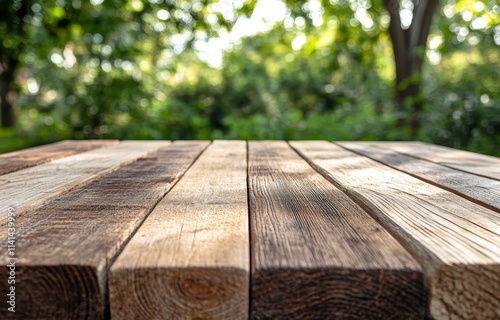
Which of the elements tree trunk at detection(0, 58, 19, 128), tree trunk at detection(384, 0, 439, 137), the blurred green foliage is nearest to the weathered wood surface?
the blurred green foliage

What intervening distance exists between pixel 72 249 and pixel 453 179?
3.45 feet

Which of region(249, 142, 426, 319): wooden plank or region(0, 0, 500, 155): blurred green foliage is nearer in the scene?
region(249, 142, 426, 319): wooden plank

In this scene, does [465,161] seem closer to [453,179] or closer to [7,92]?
[453,179]

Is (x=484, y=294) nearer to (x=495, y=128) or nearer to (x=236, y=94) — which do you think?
(x=495, y=128)

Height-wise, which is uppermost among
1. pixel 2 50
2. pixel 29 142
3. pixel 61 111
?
pixel 2 50

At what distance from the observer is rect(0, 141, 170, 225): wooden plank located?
3.28 ft

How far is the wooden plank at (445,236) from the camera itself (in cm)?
63

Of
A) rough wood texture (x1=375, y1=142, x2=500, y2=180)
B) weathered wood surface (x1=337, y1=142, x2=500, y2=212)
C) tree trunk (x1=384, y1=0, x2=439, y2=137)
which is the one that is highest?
tree trunk (x1=384, y1=0, x2=439, y2=137)

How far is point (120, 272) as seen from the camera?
2.04 ft

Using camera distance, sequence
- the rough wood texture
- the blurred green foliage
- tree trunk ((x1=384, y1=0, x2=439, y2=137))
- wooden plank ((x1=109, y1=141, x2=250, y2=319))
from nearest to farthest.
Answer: wooden plank ((x1=109, y1=141, x2=250, y2=319))
the rough wood texture
the blurred green foliage
tree trunk ((x1=384, y1=0, x2=439, y2=137))

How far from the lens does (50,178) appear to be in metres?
1.32

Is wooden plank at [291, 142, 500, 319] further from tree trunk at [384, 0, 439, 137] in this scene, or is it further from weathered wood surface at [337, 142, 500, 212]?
tree trunk at [384, 0, 439, 137]

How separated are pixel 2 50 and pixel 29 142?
1.55 metres

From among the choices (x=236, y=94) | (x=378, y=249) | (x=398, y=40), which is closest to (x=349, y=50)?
(x=398, y=40)
